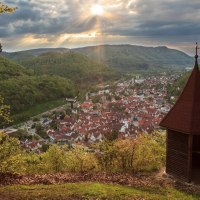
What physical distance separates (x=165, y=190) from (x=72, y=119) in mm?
112319

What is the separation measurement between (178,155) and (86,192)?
739cm

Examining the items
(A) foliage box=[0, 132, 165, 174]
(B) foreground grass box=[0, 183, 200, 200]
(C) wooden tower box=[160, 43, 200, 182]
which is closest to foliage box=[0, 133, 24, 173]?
(B) foreground grass box=[0, 183, 200, 200]

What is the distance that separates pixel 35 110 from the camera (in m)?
146

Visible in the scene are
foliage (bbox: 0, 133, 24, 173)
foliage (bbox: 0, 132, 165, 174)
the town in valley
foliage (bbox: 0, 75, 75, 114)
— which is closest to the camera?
foliage (bbox: 0, 133, 24, 173)

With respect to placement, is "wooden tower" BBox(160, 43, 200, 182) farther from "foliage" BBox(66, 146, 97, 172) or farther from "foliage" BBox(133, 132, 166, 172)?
"foliage" BBox(66, 146, 97, 172)

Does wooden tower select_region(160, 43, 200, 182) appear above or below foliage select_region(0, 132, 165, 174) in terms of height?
above

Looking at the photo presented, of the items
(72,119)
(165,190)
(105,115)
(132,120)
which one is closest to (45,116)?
(72,119)

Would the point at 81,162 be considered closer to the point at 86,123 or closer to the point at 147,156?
the point at 147,156

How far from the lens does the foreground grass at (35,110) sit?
5126 inches

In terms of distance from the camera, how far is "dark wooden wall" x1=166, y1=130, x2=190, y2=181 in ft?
67.0

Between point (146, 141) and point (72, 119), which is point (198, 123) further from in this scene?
point (72, 119)

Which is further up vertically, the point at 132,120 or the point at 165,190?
the point at 165,190

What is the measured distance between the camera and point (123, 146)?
25.0 metres

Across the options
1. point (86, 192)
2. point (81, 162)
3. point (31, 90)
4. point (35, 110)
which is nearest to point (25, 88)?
point (31, 90)
